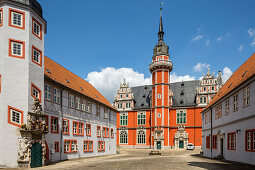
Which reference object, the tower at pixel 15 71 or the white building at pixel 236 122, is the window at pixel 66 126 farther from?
the white building at pixel 236 122

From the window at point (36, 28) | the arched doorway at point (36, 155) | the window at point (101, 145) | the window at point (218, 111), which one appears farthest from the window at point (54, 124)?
the window at point (218, 111)

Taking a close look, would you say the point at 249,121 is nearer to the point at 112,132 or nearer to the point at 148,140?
the point at 112,132

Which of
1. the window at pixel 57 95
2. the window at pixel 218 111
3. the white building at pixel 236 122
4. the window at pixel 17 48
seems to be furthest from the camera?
the window at pixel 218 111

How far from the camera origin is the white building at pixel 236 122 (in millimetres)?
19812

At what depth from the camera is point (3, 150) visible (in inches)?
704

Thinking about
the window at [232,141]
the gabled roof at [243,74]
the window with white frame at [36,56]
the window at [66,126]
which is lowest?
the window at [232,141]

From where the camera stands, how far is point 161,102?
2258 inches

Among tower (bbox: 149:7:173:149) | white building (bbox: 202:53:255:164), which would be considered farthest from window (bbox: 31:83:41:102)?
tower (bbox: 149:7:173:149)

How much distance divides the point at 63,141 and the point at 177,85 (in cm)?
4489

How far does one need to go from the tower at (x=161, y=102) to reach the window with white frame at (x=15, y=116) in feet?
137

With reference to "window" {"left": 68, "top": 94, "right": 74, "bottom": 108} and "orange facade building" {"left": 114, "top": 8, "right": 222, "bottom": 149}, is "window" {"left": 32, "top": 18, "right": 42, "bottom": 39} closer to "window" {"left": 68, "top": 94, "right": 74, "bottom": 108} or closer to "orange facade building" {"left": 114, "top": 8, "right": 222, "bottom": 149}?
"window" {"left": 68, "top": 94, "right": 74, "bottom": 108}

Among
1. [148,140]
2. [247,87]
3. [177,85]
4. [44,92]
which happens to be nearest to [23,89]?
[44,92]

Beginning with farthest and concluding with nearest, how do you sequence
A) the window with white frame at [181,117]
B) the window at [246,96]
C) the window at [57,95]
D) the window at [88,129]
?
1. the window with white frame at [181,117]
2. the window at [88,129]
3. the window at [57,95]
4. the window at [246,96]

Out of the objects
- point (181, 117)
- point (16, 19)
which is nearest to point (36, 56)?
point (16, 19)
